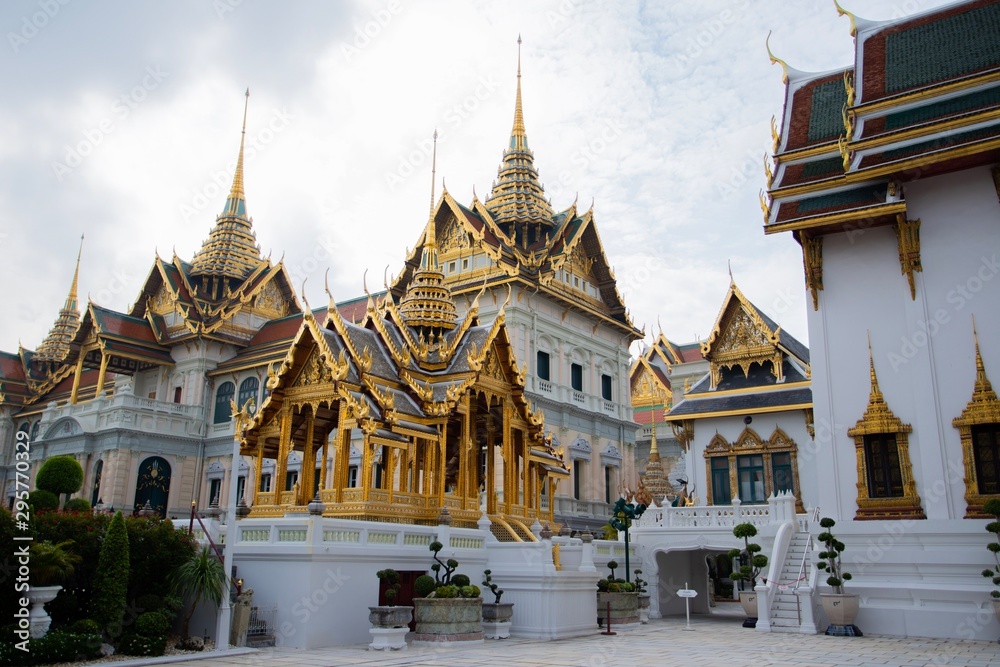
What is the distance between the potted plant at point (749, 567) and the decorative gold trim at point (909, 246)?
537cm

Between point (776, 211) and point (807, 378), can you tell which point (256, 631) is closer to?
point (776, 211)

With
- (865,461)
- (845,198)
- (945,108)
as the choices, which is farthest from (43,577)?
(945,108)

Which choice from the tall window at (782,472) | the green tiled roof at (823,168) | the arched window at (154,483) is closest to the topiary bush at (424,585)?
the green tiled roof at (823,168)

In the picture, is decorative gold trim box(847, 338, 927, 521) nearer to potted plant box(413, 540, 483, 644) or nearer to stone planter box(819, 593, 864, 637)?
stone planter box(819, 593, 864, 637)

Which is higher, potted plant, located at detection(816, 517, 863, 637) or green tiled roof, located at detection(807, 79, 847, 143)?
green tiled roof, located at detection(807, 79, 847, 143)

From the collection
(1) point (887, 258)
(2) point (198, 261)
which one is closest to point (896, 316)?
(1) point (887, 258)

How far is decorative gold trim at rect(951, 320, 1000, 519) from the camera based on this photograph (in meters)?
13.6

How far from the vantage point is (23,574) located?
8617 mm

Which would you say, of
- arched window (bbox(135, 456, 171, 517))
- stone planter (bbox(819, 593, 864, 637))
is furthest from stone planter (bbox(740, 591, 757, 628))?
arched window (bbox(135, 456, 171, 517))

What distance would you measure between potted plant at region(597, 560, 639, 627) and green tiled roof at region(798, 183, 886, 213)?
7931 mm

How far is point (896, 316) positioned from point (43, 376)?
4769 cm

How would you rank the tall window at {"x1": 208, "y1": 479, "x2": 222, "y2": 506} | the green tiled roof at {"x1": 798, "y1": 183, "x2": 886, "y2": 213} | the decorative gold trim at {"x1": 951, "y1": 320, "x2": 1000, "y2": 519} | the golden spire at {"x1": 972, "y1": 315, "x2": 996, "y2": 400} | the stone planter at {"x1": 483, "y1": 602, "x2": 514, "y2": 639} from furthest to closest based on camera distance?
the tall window at {"x1": 208, "y1": 479, "x2": 222, "y2": 506}, the green tiled roof at {"x1": 798, "y1": 183, "x2": 886, "y2": 213}, the golden spire at {"x1": 972, "y1": 315, "x2": 996, "y2": 400}, the decorative gold trim at {"x1": 951, "y1": 320, "x2": 1000, "y2": 519}, the stone planter at {"x1": 483, "y1": 602, "x2": 514, "y2": 639}

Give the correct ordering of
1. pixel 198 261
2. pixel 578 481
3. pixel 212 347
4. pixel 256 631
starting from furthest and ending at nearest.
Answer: pixel 198 261 → pixel 212 347 → pixel 578 481 → pixel 256 631

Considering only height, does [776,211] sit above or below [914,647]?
above
